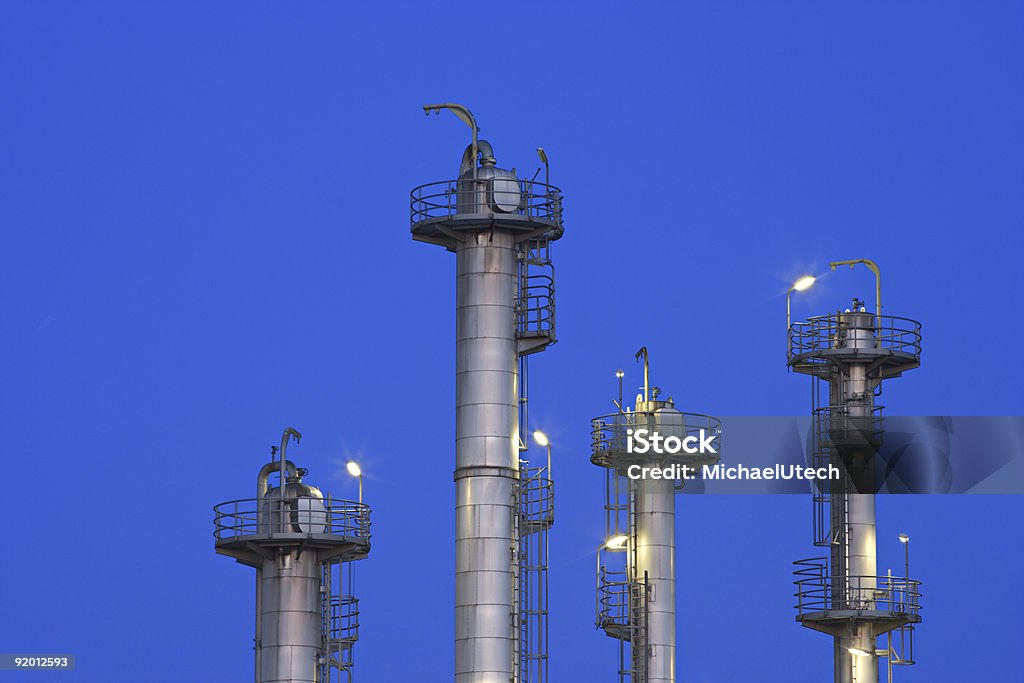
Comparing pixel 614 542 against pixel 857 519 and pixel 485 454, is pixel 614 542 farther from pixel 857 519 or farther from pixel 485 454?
pixel 485 454

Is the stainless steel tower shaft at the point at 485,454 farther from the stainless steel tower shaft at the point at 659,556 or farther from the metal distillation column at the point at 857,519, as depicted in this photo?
the metal distillation column at the point at 857,519

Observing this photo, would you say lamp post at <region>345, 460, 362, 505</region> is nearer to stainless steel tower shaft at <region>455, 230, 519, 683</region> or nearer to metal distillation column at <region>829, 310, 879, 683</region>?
stainless steel tower shaft at <region>455, 230, 519, 683</region>

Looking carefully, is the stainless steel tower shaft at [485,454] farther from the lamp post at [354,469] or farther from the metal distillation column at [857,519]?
the metal distillation column at [857,519]

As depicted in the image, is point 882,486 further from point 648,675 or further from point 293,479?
point 293,479

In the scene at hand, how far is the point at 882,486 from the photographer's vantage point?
9012 centimetres

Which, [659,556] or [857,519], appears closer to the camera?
[659,556]

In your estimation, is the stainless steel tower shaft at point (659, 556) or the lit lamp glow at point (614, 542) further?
the stainless steel tower shaft at point (659, 556)

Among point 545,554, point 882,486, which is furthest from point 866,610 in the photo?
point 545,554

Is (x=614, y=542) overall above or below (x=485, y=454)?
below

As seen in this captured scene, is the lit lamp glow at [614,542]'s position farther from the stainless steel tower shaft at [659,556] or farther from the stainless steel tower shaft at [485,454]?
the stainless steel tower shaft at [485,454]

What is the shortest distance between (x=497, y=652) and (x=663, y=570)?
650 inches

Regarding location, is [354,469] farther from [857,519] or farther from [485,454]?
[857,519]

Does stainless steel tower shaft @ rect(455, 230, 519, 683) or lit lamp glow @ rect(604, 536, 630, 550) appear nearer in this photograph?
stainless steel tower shaft @ rect(455, 230, 519, 683)

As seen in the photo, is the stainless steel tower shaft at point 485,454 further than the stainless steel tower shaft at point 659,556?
No
